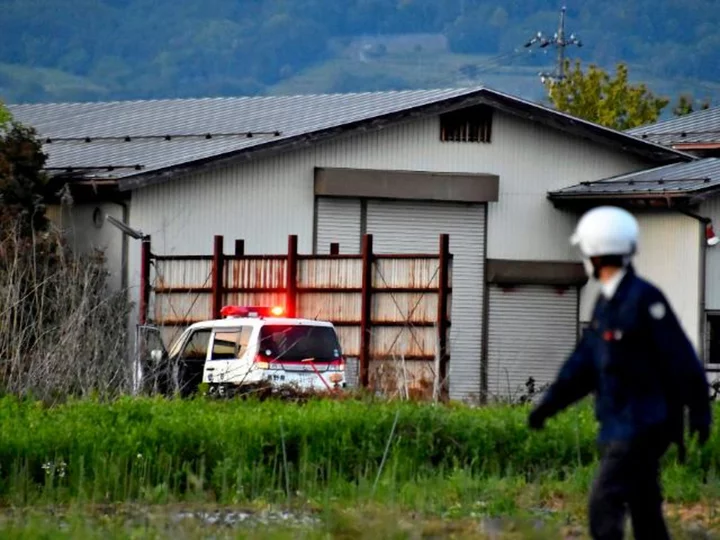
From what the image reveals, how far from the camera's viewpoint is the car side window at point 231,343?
23016mm

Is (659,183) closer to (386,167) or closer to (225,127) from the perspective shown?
(386,167)

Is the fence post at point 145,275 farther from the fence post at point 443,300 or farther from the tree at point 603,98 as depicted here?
the tree at point 603,98

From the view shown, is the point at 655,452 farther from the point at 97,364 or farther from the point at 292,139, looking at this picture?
the point at 292,139

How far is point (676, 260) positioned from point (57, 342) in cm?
1343

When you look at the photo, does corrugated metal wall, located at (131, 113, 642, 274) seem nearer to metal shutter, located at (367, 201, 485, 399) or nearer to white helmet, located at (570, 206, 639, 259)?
metal shutter, located at (367, 201, 485, 399)

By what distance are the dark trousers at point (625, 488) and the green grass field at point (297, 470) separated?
1653mm

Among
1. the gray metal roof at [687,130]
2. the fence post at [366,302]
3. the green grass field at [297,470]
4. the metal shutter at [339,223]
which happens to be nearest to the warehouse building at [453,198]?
the metal shutter at [339,223]

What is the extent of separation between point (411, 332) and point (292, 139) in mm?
5969

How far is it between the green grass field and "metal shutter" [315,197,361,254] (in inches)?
549

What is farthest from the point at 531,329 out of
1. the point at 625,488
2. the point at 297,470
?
the point at 625,488

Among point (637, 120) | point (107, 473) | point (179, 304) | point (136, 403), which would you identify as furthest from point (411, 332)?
point (637, 120)

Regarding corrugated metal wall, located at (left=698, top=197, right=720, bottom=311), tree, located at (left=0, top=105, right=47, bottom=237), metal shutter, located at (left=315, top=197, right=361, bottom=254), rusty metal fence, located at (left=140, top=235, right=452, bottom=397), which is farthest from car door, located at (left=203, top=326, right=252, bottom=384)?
corrugated metal wall, located at (left=698, top=197, right=720, bottom=311)

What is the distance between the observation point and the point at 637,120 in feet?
208

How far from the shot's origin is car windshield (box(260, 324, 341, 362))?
22.6 meters
